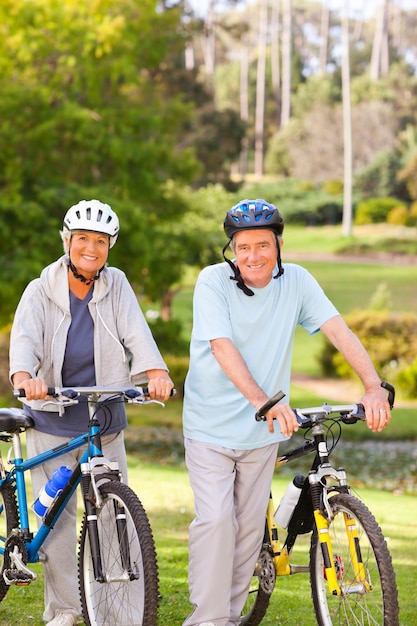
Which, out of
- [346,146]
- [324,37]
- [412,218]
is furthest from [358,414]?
[324,37]

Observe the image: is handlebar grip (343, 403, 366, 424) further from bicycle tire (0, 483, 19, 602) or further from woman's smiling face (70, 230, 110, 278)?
bicycle tire (0, 483, 19, 602)

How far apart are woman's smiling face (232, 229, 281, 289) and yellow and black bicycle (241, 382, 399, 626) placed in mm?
566

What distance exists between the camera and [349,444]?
18406 mm

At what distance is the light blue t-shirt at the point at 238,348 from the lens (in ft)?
13.2

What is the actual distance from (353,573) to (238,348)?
0.93 metres

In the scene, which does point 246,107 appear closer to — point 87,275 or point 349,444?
point 349,444

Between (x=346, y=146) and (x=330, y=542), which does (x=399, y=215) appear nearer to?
(x=346, y=146)

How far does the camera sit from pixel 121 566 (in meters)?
3.99

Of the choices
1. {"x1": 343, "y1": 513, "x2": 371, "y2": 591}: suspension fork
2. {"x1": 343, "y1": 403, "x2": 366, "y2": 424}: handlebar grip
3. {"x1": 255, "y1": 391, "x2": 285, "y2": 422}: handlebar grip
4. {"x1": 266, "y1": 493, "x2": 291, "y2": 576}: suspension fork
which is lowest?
{"x1": 266, "y1": 493, "x2": 291, "y2": 576}: suspension fork

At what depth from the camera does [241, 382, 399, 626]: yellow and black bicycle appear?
11.9 feet

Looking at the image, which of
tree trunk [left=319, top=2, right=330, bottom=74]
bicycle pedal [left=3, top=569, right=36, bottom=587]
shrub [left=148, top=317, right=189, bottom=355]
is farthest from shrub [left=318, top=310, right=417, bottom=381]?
tree trunk [left=319, top=2, right=330, bottom=74]

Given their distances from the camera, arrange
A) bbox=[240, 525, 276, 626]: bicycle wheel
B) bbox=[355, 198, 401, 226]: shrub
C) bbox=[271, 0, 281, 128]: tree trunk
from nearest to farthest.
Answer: bbox=[240, 525, 276, 626]: bicycle wheel < bbox=[355, 198, 401, 226]: shrub < bbox=[271, 0, 281, 128]: tree trunk

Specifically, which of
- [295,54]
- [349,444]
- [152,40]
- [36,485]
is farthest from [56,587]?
[295,54]

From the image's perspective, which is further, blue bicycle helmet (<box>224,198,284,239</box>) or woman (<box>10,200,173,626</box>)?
woman (<box>10,200,173,626</box>)
